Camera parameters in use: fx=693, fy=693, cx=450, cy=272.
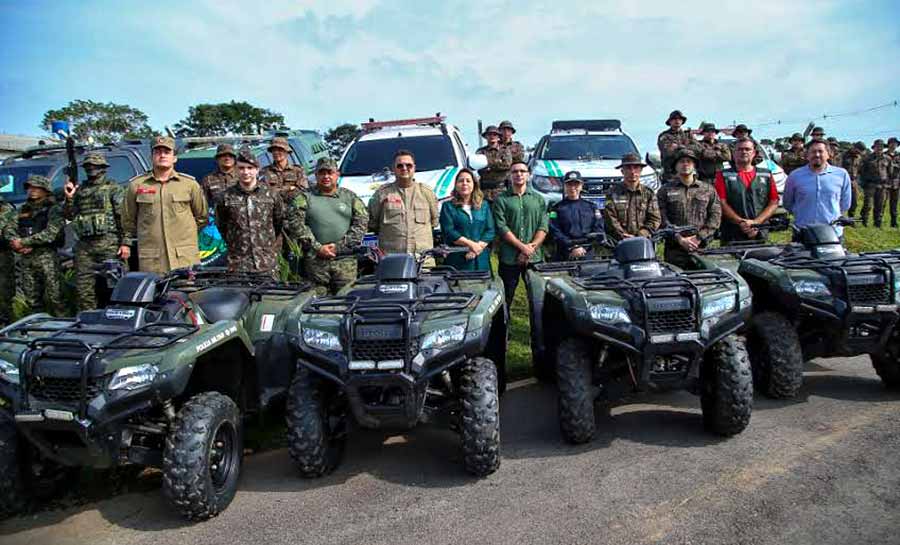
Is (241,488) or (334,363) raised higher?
(334,363)

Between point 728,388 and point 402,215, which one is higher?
point 402,215

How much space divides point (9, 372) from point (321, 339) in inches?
69.1

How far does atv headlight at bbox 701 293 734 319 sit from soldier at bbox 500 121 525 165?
→ 6130mm

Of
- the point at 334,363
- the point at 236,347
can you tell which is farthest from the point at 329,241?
the point at 334,363

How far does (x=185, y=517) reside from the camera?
4.03 metres

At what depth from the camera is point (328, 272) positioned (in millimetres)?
6746

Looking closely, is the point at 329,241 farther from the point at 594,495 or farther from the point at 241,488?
the point at 594,495

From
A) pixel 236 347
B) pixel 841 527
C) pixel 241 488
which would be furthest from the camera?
pixel 236 347

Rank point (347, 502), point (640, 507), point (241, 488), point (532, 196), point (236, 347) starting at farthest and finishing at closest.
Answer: point (532, 196) → point (236, 347) → point (241, 488) → point (347, 502) → point (640, 507)

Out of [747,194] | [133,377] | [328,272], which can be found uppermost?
[747,194]

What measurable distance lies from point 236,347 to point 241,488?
954 millimetres

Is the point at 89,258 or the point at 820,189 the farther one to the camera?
the point at 89,258

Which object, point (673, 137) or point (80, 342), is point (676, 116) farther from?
point (80, 342)

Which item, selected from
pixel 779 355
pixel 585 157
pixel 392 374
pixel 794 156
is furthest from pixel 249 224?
pixel 794 156
